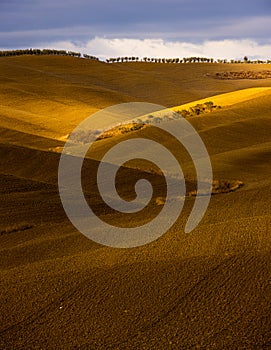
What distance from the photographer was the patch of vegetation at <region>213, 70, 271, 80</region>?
86688mm

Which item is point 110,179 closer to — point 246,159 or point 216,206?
point 216,206

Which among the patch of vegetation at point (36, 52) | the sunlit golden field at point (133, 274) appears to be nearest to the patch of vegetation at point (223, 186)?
the sunlit golden field at point (133, 274)

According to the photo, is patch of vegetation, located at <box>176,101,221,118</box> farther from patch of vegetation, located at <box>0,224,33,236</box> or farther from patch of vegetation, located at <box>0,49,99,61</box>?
patch of vegetation, located at <box>0,49,99,61</box>

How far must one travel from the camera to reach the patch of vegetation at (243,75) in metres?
86.7

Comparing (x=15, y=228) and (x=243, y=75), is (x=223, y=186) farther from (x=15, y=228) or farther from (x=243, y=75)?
(x=243, y=75)

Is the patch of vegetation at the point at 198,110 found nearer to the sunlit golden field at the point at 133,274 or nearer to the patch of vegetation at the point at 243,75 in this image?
the sunlit golden field at the point at 133,274

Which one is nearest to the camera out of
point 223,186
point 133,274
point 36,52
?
point 133,274

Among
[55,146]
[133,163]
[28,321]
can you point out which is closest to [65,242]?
[28,321]

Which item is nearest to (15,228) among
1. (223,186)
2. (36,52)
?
(223,186)

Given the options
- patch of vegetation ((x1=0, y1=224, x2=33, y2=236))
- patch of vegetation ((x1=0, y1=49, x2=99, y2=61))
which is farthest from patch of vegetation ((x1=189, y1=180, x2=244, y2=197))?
patch of vegetation ((x1=0, y1=49, x2=99, y2=61))

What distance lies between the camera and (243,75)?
89.0m

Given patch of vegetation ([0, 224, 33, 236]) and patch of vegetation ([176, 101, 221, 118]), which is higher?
patch of vegetation ([176, 101, 221, 118])

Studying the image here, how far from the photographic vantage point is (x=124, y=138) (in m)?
30.0

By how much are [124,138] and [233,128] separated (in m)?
6.85
